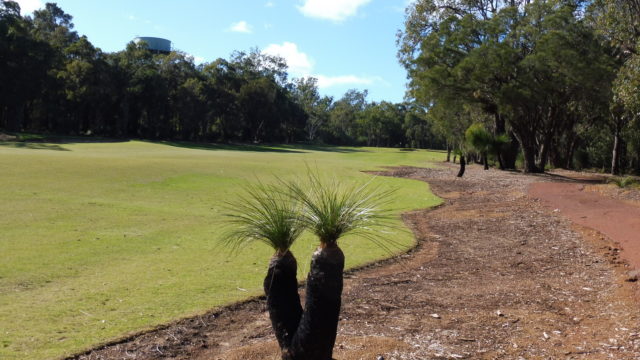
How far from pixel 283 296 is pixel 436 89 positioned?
2939 cm

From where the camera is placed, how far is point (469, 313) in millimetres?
6520

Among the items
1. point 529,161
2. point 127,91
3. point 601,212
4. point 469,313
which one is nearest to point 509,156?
point 529,161

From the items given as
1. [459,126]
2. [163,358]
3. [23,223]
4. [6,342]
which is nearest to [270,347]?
[163,358]

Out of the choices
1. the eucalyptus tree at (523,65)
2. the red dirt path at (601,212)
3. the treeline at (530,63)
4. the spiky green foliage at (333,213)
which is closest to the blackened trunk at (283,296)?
the spiky green foliage at (333,213)

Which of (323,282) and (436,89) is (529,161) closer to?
(436,89)

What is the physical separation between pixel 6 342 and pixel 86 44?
221ft

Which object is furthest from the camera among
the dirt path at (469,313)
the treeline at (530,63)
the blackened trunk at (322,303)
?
the treeline at (530,63)

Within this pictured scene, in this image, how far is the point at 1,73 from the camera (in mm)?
53656

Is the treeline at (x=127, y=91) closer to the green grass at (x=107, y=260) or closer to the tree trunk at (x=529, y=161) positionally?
the tree trunk at (x=529, y=161)

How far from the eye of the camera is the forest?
27.3 meters

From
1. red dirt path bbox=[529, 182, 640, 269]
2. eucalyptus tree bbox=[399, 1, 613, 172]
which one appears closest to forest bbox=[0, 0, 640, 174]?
eucalyptus tree bbox=[399, 1, 613, 172]

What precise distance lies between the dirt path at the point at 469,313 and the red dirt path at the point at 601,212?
381 mm

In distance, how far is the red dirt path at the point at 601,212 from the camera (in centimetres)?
1077

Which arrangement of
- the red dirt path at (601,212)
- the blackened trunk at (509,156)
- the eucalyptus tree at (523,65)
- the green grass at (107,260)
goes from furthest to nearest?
1. the blackened trunk at (509,156)
2. the eucalyptus tree at (523,65)
3. the red dirt path at (601,212)
4. the green grass at (107,260)
